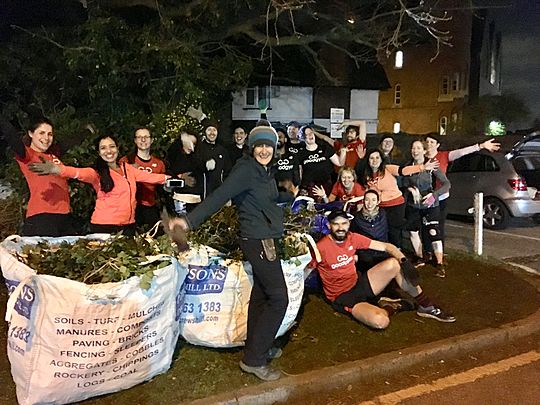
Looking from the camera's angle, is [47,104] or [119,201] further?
[47,104]

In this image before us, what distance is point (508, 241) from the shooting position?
9.73 metres

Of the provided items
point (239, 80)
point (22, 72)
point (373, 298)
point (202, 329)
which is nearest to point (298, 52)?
point (239, 80)

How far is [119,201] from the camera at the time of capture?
500cm

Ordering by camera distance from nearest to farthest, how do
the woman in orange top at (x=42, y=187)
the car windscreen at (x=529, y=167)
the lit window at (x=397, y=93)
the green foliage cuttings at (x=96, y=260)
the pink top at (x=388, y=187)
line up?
the green foliage cuttings at (x=96, y=260) → the woman in orange top at (x=42, y=187) → the pink top at (x=388, y=187) → the car windscreen at (x=529, y=167) → the lit window at (x=397, y=93)

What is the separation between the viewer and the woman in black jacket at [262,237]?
4.05m

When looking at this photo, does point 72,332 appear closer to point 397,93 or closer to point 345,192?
point 345,192

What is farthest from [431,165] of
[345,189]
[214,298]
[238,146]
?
[214,298]

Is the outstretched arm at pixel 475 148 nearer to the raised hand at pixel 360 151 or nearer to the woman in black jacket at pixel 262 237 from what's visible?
the raised hand at pixel 360 151

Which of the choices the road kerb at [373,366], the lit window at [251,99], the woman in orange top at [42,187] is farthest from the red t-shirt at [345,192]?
the lit window at [251,99]

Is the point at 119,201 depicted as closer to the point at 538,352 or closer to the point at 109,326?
the point at 109,326

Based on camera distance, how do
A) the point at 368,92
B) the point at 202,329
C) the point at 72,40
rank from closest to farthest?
1. the point at 202,329
2. the point at 72,40
3. the point at 368,92

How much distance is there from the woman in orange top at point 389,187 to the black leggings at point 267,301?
117 inches

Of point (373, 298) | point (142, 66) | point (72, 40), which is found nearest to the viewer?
point (373, 298)

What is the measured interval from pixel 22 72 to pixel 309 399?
10.8 m
